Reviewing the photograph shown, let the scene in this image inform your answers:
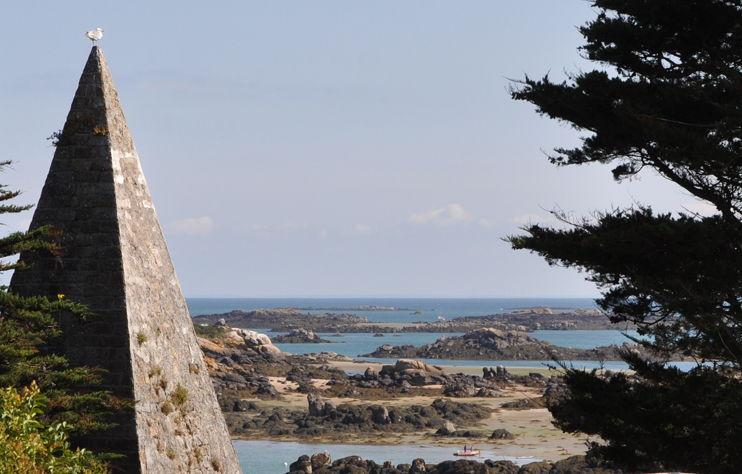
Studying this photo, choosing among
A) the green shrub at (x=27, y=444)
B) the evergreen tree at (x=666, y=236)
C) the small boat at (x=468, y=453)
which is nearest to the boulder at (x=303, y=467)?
the small boat at (x=468, y=453)

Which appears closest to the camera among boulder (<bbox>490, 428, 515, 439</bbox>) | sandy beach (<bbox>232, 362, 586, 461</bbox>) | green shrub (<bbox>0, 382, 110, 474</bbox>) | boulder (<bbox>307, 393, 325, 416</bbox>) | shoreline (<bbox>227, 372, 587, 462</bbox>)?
green shrub (<bbox>0, 382, 110, 474</bbox>)

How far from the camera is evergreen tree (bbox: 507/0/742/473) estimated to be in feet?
33.5

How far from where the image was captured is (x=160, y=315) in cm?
909

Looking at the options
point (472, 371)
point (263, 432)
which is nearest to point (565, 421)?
point (263, 432)

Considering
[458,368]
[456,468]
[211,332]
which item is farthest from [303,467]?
[458,368]

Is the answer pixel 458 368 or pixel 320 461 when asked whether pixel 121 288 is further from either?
pixel 458 368

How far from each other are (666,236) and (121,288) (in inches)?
273

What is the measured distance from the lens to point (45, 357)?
8453 millimetres

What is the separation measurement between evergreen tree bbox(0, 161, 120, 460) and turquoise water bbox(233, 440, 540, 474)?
2229 cm

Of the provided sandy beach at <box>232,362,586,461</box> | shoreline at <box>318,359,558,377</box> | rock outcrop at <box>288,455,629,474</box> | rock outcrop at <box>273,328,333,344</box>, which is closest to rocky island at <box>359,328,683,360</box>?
shoreline at <box>318,359,558,377</box>

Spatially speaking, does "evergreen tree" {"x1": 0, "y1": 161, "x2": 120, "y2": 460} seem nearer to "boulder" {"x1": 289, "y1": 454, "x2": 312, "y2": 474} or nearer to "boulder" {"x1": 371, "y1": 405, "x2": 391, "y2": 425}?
"boulder" {"x1": 289, "y1": 454, "x2": 312, "y2": 474}

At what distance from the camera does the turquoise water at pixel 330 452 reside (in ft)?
100

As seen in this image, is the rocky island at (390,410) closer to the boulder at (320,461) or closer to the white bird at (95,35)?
the boulder at (320,461)

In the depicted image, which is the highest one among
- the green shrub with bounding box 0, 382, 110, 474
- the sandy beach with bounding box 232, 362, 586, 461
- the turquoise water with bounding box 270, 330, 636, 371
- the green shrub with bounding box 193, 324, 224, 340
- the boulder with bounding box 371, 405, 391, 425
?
the green shrub with bounding box 0, 382, 110, 474
